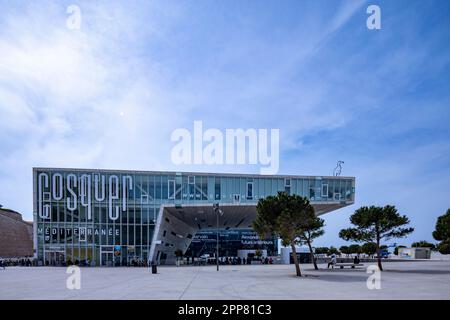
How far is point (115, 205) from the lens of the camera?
173 ft

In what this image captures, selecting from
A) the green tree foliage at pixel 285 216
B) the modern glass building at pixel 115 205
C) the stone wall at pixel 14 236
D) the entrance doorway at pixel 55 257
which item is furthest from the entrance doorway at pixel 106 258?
the stone wall at pixel 14 236

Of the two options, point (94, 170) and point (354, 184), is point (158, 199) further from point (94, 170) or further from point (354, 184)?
point (354, 184)

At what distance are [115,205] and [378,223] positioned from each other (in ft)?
113

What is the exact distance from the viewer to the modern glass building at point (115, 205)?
52.0 meters

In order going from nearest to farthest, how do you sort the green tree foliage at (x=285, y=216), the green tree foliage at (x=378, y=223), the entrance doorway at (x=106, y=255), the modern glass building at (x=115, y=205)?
the green tree foliage at (x=285, y=216) → the green tree foliage at (x=378, y=223) → the modern glass building at (x=115, y=205) → the entrance doorway at (x=106, y=255)

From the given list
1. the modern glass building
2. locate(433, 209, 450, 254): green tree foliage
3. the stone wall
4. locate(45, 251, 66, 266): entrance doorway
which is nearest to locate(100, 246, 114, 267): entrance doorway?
Result: the modern glass building

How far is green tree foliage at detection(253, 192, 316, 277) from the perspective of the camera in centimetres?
2973

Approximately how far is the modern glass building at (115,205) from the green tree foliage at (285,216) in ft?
73.0

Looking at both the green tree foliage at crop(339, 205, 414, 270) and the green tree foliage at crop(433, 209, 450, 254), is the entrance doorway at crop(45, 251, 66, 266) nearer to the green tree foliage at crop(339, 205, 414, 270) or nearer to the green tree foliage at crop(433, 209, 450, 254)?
the green tree foliage at crop(339, 205, 414, 270)

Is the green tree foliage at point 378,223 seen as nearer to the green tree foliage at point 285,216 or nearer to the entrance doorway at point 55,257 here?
the green tree foliage at point 285,216

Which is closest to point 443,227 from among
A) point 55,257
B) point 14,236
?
point 55,257

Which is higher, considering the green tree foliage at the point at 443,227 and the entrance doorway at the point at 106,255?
the green tree foliage at the point at 443,227

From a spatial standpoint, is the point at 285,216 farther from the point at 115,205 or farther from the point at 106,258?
the point at 106,258

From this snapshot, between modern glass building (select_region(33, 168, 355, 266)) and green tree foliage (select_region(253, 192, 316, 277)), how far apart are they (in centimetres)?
2224
